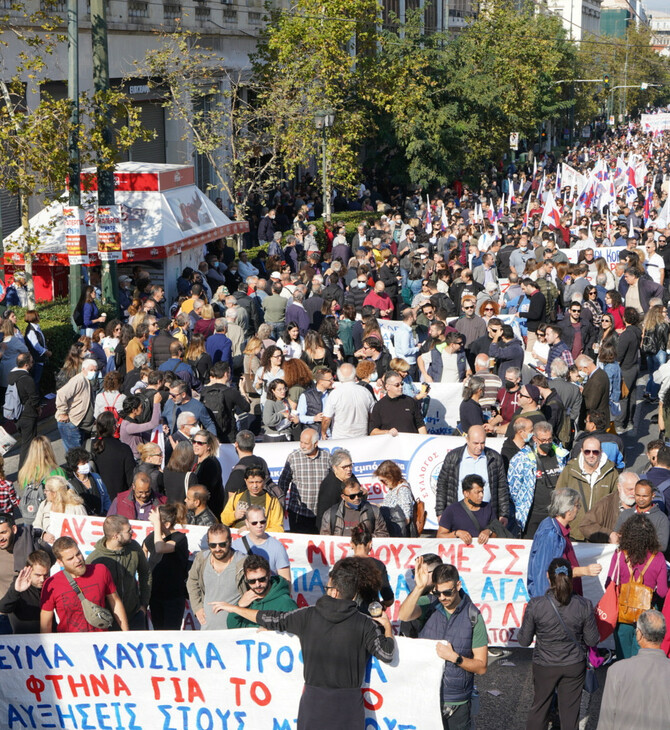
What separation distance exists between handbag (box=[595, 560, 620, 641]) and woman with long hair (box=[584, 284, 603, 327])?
8660mm

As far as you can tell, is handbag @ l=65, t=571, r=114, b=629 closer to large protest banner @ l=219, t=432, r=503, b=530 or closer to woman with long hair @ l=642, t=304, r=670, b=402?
large protest banner @ l=219, t=432, r=503, b=530

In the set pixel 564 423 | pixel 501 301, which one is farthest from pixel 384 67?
pixel 564 423

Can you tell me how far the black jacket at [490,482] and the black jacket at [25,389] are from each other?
17.3 ft

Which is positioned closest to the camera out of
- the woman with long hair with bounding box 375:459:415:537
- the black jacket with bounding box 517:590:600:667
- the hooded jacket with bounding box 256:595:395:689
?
the hooded jacket with bounding box 256:595:395:689

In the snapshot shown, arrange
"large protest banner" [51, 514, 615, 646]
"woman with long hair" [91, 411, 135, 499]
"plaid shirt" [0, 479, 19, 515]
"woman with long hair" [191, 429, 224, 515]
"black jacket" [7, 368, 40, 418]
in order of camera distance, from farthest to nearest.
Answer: "black jacket" [7, 368, 40, 418], "woman with long hair" [91, 411, 135, 499], "woman with long hair" [191, 429, 224, 515], "plaid shirt" [0, 479, 19, 515], "large protest banner" [51, 514, 615, 646]

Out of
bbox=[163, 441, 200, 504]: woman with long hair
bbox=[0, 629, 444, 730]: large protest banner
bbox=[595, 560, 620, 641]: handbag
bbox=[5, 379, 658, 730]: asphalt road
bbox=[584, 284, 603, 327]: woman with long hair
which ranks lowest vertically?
bbox=[5, 379, 658, 730]: asphalt road

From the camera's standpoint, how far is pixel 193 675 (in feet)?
24.0

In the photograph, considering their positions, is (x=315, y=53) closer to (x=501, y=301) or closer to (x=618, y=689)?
(x=501, y=301)

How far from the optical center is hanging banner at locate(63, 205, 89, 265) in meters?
17.1

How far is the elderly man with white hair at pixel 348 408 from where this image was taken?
12.0 m

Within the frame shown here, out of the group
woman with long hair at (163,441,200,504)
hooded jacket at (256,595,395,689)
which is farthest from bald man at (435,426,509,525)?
hooded jacket at (256,595,395,689)

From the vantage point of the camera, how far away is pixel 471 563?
8.91m

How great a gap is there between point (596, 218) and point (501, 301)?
969 cm

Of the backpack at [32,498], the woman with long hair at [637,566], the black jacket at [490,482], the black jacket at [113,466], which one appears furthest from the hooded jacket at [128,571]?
the woman with long hair at [637,566]
